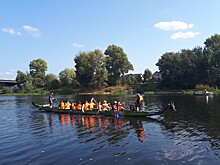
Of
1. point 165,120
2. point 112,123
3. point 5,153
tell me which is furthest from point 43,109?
point 5,153

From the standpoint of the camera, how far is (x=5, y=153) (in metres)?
14.7

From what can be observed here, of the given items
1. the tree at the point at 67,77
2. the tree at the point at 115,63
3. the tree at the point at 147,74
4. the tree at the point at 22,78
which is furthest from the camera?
the tree at the point at 22,78

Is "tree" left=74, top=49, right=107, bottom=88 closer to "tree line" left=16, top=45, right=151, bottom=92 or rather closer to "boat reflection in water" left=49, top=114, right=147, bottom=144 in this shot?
"tree line" left=16, top=45, right=151, bottom=92

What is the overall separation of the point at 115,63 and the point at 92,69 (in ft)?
36.2

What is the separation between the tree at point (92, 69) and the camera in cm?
10206

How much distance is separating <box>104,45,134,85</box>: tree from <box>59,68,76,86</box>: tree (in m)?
18.6

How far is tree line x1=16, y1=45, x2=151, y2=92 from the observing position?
103m

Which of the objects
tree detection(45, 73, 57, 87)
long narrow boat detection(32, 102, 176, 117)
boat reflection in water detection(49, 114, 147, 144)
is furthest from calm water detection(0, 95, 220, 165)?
tree detection(45, 73, 57, 87)

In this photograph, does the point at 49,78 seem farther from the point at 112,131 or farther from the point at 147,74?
the point at 112,131

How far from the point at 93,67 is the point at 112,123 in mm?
79698

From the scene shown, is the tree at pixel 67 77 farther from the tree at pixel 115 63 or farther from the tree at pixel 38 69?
the tree at pixel 115 63

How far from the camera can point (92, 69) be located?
10250cm

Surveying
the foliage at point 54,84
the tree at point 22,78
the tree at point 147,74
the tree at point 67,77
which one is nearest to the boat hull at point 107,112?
the tree at point 147,74

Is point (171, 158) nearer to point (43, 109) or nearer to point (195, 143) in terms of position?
point (195, 143)
